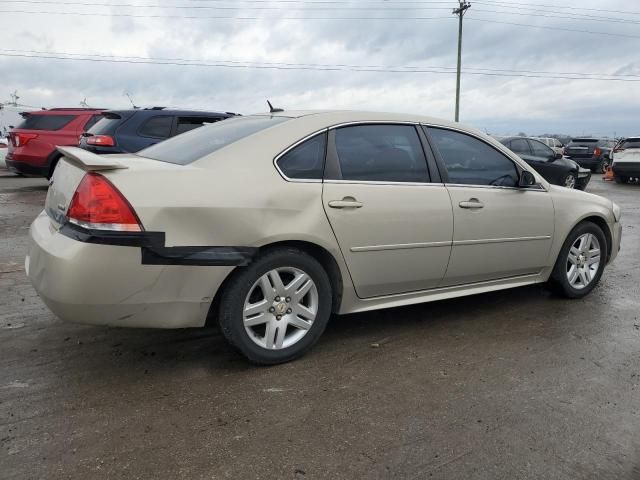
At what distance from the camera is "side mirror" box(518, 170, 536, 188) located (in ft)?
13.8

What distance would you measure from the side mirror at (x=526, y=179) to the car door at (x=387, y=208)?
81 centimetres

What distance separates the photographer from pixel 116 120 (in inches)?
332

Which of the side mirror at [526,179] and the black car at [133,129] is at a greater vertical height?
the black car at [133,129]

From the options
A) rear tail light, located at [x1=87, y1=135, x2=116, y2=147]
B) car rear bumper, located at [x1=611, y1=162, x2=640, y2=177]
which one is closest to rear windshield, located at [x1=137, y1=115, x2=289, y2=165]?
rear tail light, located at [x1=87, y1=135, x2=116, y2=147]

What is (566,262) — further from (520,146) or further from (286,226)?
(520,146)

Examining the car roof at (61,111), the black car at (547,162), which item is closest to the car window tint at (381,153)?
the car roof at (61,111)

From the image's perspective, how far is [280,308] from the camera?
317 centimetres

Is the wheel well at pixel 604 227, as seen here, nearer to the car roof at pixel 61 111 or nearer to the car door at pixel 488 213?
the car door at pixel 488 213

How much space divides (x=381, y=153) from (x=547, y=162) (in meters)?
11.9

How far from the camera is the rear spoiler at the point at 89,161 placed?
2779 millimetres

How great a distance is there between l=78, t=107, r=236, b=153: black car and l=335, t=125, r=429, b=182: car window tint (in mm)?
5133

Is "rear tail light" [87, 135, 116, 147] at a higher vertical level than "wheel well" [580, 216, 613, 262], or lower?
higher

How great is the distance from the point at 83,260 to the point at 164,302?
0.46 metres

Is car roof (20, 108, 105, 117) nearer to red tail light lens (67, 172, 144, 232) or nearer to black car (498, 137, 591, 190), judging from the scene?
red tail light lens (67, 172, 144, 232)
